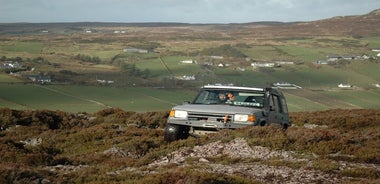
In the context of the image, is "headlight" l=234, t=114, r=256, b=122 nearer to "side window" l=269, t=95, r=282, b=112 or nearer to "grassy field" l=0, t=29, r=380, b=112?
"side window" l=269, t=95, r=282, b=112

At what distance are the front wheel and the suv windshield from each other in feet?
3.77

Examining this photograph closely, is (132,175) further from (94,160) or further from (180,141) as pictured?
(180,141)

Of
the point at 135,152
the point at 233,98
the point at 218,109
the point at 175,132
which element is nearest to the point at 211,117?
the point at 218,109

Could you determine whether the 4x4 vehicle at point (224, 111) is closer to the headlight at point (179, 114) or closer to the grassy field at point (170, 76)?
the headlight at point (179, 114)

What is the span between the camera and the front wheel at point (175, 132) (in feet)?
47.3

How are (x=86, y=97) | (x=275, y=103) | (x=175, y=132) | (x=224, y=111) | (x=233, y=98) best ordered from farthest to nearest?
1. (x=86, y=97)
2. (x=275, y=103)
3. (x=233, y=98)
4. (x=175, y=132)
5. (x=224, y=111)

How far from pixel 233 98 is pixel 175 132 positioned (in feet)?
6.29

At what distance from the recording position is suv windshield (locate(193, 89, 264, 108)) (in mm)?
14977

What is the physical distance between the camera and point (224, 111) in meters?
13.8

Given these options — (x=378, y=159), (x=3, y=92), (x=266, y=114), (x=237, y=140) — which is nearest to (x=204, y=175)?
(x=237, y=140)

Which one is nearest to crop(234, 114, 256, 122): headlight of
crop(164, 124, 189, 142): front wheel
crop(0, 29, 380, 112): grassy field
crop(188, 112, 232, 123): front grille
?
crop(188, 112, 232, 123): front grille

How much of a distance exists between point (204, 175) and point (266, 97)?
6.80 m

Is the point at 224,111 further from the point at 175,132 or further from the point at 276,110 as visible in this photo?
the point at 276,110

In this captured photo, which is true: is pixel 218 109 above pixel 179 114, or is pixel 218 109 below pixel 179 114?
above
